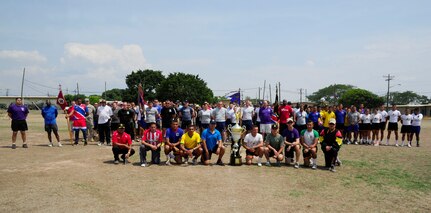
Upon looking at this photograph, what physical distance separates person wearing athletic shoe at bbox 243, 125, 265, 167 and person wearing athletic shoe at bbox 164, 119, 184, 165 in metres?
1.94

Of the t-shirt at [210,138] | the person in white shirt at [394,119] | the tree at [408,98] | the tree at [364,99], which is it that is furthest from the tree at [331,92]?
the t-shirt at [210,138]

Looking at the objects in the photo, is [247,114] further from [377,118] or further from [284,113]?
[377,118]

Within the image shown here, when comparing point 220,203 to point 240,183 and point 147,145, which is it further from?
point 147,145

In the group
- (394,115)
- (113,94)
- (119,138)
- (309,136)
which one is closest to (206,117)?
(119,138)

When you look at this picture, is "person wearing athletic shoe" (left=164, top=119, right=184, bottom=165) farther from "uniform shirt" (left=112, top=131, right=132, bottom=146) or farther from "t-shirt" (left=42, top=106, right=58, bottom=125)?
"t-shirt" (left=42, top=106, right=58, bottom=125)

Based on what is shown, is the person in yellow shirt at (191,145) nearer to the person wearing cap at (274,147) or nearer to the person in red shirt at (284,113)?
the person wearing cap at (274,147)

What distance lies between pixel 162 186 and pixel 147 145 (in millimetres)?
2595

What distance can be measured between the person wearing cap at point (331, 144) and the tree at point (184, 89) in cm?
4849

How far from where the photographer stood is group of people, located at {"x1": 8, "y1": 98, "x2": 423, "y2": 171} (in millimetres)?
9508

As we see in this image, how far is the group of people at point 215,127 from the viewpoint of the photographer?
9.51m

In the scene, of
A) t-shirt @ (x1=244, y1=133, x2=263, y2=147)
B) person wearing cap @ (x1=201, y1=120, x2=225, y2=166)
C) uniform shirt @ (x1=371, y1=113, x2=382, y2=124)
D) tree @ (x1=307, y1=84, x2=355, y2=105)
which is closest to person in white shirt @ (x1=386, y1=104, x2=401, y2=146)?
uniform shirt @ (x1=371, y1=113, x2=382, y2=124)

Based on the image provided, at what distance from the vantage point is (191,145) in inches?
377

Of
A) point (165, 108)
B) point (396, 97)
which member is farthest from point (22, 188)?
point (396, 97)

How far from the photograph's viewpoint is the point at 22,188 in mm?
6531
